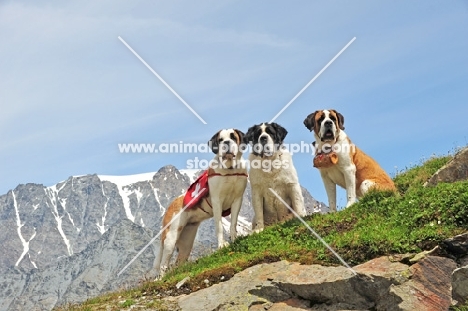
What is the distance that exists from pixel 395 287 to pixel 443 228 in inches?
75.3

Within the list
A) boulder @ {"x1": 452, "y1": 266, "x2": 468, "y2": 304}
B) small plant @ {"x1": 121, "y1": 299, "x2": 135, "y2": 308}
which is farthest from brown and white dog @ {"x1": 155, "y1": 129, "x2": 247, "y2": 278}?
boulder @ {"x1": 452, "y1": 266, "x2": 468, "y2": 304}

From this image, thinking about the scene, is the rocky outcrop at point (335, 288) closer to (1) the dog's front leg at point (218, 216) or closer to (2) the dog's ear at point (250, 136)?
(1) the dog's front leg at point (218, 216)

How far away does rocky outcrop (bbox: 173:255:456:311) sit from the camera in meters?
10.4

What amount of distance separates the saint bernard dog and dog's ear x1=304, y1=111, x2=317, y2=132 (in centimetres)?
55

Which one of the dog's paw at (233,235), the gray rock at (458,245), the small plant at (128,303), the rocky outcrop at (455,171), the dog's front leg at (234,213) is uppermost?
the rocky outcrop at (455,171)

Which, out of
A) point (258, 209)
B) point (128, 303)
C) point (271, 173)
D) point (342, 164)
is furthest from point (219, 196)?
point (128, 303)

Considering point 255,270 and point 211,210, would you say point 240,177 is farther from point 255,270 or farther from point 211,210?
point 255,270

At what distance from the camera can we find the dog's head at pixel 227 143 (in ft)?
50.6

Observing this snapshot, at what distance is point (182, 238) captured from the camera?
1720 cm

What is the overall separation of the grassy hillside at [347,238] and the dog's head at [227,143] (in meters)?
Answer: 1.89

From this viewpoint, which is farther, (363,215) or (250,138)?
(250,138)

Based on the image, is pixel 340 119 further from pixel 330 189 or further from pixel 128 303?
pixel 128 303

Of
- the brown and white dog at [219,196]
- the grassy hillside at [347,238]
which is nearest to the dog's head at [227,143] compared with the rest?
the brown and white dog at [219,196]

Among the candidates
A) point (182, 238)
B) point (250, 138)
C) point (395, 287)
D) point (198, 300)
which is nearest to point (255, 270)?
point (198, 300)
